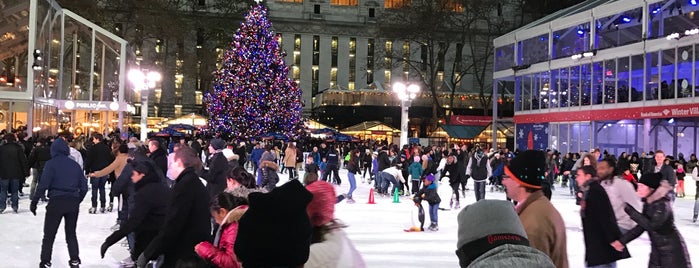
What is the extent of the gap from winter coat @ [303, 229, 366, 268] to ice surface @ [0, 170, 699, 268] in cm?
492

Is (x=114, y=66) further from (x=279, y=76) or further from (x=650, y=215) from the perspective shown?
(x=650, y=215)

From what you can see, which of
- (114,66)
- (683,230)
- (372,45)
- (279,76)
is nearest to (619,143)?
(279,76)

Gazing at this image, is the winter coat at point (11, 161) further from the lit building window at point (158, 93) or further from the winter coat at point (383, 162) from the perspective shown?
the lit building window at point (158, 93)

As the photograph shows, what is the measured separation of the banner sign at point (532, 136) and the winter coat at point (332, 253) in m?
33.4

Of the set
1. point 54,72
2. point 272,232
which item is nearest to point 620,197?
point 272,232

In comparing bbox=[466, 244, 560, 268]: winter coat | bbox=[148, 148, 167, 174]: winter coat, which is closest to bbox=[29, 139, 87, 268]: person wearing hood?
bbox=[148, 148, 167, 174]: winter coat

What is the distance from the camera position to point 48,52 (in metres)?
26.1

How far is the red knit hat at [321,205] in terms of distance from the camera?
325 cm

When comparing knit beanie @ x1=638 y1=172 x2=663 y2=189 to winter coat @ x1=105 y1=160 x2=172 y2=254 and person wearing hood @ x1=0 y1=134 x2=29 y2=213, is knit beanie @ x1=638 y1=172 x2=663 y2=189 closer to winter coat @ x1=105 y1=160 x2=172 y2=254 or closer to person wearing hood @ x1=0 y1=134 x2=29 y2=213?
winter coat @ x1=105 y1=160 x2=172 y2=254

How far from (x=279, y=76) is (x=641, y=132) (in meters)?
17.2

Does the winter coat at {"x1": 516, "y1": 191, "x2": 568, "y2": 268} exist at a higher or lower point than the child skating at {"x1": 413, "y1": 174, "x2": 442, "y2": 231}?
higher

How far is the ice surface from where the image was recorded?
846 cm

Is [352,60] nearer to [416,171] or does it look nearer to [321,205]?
[416,171]

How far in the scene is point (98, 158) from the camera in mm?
13156
